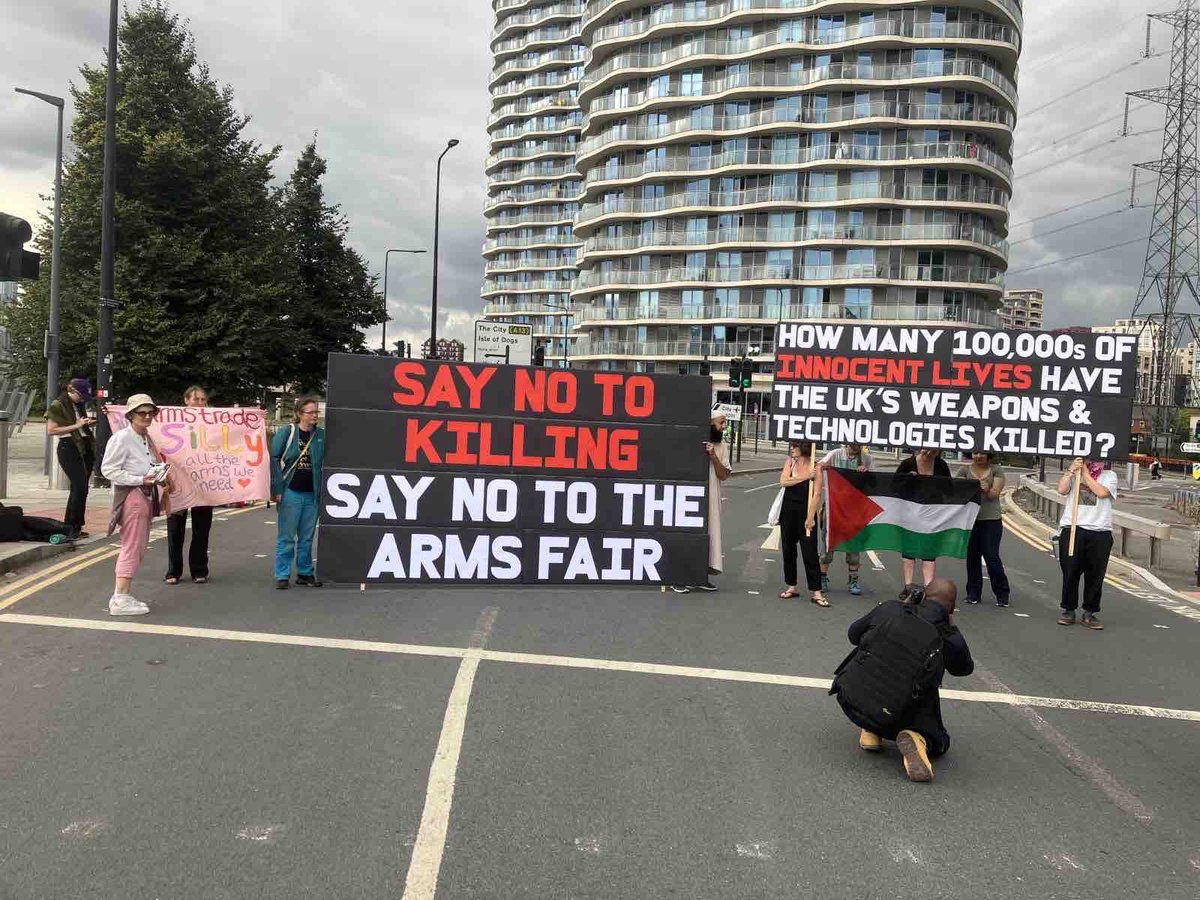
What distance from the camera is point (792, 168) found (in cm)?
6091

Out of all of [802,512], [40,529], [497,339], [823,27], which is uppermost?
[823,27]

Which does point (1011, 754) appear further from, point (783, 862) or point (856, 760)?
point (783, 862)

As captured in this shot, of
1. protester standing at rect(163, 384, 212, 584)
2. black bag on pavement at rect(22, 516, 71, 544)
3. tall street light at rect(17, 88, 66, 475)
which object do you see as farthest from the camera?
tall street light at rect(17, 88, 66, 475)

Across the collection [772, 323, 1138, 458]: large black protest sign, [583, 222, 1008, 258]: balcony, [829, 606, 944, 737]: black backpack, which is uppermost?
[583, 222, 1008, 258]: balcony

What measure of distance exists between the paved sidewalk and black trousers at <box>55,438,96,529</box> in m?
0.31

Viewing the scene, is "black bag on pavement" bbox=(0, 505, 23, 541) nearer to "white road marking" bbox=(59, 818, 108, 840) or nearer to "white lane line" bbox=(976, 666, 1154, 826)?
"white road marking" bbox=(59, 818, 108, 840)

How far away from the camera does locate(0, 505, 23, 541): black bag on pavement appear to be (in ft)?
30.8

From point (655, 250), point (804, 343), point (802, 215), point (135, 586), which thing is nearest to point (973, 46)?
point (802, 215)

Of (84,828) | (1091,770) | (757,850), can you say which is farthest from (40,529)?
(1091,770)

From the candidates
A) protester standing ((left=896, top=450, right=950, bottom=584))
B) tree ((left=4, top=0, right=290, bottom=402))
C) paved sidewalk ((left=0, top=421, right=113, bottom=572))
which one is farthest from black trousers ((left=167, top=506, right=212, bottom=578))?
tree ((left=4, top=0, right=290, bottom=402))

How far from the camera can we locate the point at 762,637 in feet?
23.4

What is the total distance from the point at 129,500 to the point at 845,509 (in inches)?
270

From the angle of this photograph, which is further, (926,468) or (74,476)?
(74,476)

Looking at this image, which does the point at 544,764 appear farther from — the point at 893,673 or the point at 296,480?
the point at 296,480
